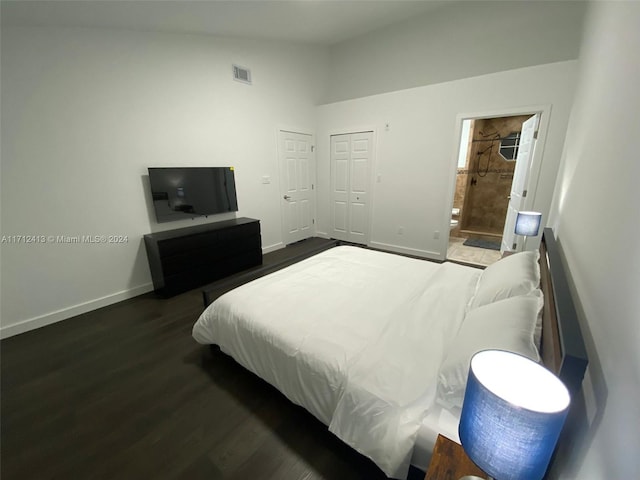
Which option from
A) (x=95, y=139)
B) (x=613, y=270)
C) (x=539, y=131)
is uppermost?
(x=539, y=131)

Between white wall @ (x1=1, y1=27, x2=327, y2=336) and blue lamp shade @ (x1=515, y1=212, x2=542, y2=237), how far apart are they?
3524mm

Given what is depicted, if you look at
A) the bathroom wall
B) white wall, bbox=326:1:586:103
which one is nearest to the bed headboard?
white wall, bbox=326:1:586:103

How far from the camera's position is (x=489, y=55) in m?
3.50

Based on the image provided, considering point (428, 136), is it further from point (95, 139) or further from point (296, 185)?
point (95, 139)

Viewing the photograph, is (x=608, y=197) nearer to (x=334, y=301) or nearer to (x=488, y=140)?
(x=334, y=301)

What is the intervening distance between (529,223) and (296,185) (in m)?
3.39

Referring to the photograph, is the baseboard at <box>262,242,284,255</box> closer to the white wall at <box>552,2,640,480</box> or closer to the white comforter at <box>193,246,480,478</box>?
the white comforter at <box>193,246,480,478</box>

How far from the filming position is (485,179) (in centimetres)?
537

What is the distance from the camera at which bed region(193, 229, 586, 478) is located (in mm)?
985

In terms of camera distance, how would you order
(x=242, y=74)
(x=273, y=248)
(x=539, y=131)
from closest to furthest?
(x=539, y=131) → (x=242, y=74) → (x=273, y=248)

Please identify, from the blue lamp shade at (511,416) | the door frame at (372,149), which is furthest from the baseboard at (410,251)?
the blue lamp shade at (511,416)

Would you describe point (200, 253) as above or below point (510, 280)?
below

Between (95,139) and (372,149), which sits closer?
(95,139)

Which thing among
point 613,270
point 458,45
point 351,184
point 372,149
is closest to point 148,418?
point 613,270
